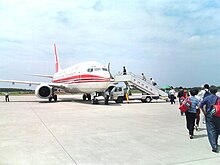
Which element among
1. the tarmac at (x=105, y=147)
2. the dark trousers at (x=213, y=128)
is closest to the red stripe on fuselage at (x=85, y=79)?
the tarmac at (x=105, y=147)

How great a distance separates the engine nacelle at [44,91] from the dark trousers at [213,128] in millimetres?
19292

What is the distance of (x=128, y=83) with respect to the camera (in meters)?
21.6

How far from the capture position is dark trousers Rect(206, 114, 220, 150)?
5.40 m

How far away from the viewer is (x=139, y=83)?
71.2ft

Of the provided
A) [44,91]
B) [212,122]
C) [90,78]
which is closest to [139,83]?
[90,78]

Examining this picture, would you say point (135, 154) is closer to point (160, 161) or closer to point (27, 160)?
point (160, 161)

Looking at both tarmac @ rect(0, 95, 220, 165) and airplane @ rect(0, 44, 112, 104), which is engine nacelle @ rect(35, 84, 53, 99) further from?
tarmac @ rect(0, 95, 220, 165)

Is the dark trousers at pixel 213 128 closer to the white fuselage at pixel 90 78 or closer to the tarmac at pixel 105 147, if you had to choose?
the tarmac at pixel 105 147

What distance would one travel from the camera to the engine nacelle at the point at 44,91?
22.5m

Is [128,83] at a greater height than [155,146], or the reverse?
[128,83]

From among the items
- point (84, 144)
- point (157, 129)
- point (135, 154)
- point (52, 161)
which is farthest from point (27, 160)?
point (157, 129)

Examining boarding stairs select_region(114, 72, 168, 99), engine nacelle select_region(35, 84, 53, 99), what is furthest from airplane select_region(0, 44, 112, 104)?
boarding stairs select_region(114, 72, 168, 99)

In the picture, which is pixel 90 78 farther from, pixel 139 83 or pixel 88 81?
pixel 139 83

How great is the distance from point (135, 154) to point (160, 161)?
0.66 meters
